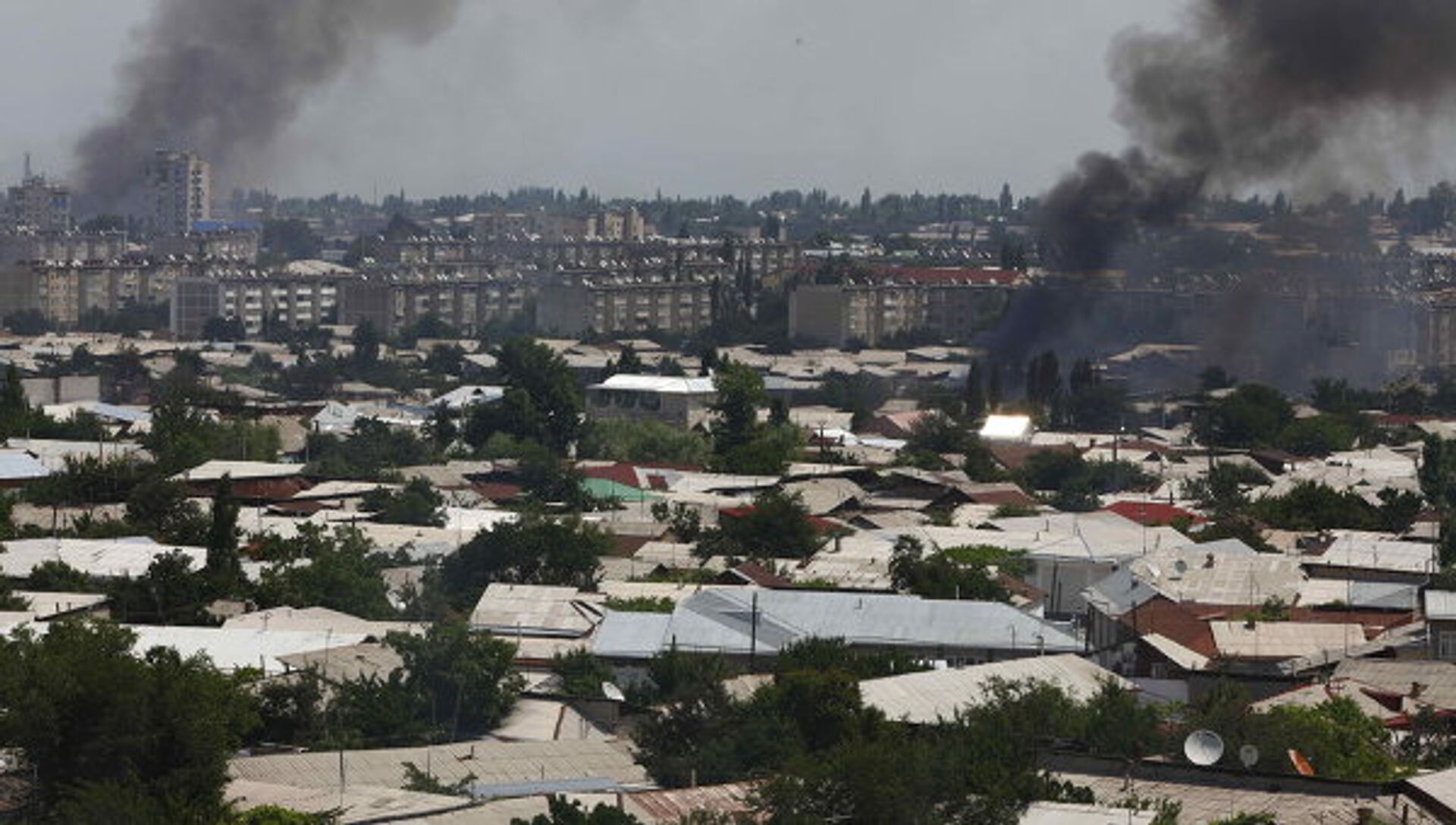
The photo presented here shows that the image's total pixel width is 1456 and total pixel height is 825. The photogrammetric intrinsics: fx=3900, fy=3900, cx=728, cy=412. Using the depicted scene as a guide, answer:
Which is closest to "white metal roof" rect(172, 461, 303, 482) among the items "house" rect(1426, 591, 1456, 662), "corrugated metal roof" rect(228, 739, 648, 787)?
"house" rect(1426, 591, 1456, 662)

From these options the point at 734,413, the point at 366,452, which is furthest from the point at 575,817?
the point at 734,413

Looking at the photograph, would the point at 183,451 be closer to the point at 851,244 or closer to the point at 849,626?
the point at 849,626

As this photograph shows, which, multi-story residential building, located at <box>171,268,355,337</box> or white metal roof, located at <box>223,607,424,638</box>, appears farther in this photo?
multi-story residential building, located at <box>171,268,355,337</box>

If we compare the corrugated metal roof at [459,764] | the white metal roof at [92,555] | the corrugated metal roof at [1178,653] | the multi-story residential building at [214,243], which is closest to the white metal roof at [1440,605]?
the corrugated metal roof at [1178,653]

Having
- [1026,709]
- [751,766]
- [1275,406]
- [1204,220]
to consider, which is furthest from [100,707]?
[1204,220]

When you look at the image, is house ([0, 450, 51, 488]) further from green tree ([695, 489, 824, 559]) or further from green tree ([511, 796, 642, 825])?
green tree ([511, 796, 642, 825])

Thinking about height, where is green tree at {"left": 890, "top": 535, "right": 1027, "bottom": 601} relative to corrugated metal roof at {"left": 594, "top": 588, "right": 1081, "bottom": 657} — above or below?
below

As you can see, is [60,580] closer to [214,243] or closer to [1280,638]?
[1280,638]
